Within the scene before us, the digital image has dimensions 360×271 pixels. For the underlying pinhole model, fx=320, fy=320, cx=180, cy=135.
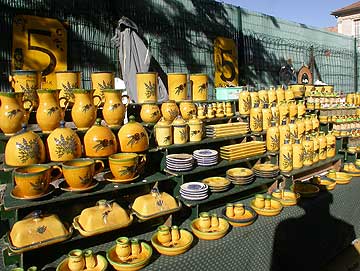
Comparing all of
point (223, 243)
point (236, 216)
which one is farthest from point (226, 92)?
point (223, 243)

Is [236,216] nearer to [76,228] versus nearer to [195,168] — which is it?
[195,168]

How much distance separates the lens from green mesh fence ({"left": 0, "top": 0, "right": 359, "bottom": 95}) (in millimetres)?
4898

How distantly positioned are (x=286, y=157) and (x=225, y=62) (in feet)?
A: 12.9

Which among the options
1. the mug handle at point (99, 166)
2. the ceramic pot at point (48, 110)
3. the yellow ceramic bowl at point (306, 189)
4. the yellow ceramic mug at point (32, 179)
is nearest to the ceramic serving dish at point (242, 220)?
the yellow ceramic bowl at point (306, 189)

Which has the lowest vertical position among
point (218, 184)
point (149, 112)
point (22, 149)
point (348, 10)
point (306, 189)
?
point (306, 189)

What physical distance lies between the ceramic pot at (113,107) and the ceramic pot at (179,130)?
1.79 feet

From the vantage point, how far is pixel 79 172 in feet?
7.45

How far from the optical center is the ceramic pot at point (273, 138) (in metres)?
3.76

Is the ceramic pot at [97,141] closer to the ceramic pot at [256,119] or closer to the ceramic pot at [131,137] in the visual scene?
the ceramic pot at [131,137]

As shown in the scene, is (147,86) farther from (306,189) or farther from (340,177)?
(340,177)

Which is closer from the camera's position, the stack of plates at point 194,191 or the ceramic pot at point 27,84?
the ceramic pot at point 27,84

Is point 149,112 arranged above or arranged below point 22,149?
above

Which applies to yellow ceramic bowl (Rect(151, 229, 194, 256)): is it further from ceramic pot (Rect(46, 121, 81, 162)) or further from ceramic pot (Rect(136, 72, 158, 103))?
ceramic pot (Rect(136, 72, 158, 103))

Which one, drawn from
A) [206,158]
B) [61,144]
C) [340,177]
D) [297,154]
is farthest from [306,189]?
[61,144]
